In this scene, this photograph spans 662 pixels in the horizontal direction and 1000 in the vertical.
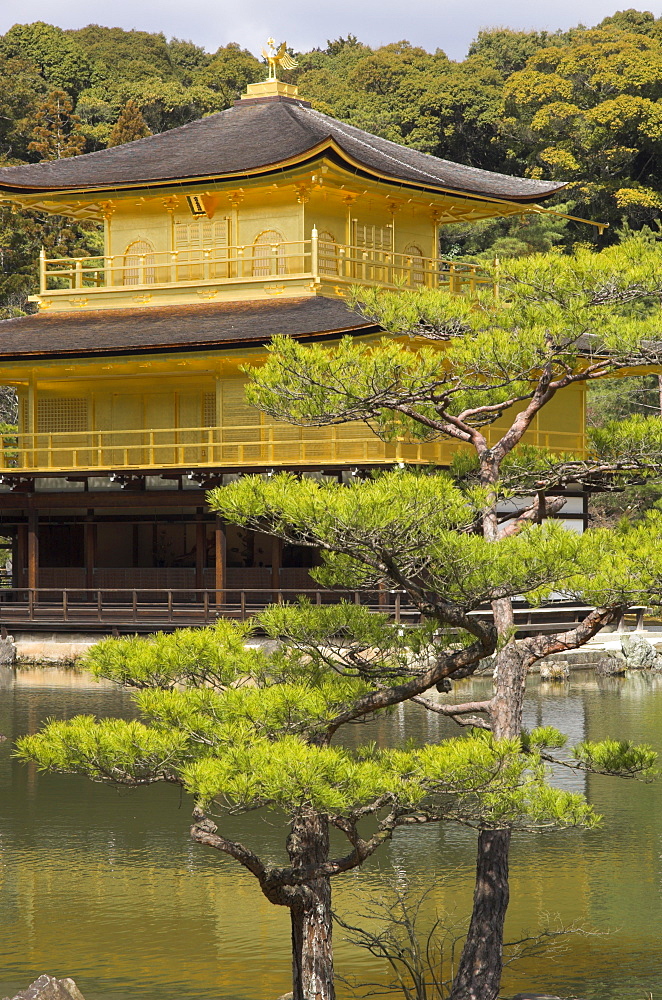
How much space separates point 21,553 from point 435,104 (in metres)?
37.8

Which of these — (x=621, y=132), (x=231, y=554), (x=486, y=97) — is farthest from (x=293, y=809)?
(x=486, y=97)

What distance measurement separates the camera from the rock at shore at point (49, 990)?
10070 mm

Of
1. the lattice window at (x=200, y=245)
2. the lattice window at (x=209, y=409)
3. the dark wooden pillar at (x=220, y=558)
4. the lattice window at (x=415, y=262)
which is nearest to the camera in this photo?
the dark wooden pillar at (x=220, y=558)

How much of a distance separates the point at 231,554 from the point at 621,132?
110ft

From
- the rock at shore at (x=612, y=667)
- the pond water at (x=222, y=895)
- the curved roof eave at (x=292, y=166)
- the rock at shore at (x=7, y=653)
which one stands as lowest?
the pond water at (x=222, y=895)

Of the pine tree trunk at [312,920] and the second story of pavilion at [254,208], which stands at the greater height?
the second story of pavilion at [254,208]

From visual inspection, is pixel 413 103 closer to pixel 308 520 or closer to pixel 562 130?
pixel 562 130

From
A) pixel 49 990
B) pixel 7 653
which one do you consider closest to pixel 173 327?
pixel 7 653

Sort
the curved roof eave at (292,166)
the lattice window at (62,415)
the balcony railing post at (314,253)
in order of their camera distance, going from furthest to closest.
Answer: the lattice window at (62,415)
the balcony railing post at (314,253)
the curved roof eave at (292,166)

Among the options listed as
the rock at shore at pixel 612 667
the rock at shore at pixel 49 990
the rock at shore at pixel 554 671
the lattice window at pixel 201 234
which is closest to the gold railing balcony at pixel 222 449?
the rock at shore at pixel 554 671

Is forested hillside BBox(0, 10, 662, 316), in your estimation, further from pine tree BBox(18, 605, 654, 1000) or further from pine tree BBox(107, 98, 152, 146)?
pine tree BBox(18, 605, 654, 1000)

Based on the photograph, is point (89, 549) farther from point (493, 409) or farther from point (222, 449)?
point (493, 409)

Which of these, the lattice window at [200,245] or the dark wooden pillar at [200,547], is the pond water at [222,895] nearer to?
the dark wooden pillar at [200,547]

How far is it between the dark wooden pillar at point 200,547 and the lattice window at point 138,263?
7215mm
